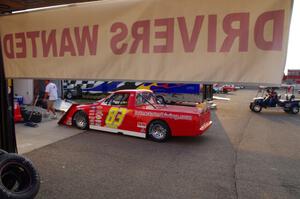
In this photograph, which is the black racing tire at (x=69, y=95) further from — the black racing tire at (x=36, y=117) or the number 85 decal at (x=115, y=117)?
the number 85 decal at (x=115, y=117)

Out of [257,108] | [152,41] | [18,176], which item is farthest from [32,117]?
[257,108]

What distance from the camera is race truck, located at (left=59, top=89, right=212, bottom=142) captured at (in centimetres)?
652

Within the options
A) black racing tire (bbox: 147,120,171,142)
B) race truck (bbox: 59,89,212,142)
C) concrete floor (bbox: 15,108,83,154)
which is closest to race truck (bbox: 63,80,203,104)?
concrete floor (bbox: 15,108,83,154)

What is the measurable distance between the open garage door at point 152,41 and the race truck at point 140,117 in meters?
4.49

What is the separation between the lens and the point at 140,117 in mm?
6914

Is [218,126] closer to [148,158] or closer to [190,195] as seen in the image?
[148,158]

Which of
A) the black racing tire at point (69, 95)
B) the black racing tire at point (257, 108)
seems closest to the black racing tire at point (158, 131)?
the black racing tire at point (257, 108)

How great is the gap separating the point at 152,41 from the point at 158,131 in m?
4.97

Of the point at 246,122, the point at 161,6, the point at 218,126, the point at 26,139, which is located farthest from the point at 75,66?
the point at 246,122

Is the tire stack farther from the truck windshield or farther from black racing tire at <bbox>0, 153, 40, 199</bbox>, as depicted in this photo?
black racing tire at <bbox>0, 153, 40, 199</bbox>

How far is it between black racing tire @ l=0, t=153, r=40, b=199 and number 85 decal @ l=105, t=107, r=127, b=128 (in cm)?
417

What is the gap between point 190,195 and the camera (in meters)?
3.71

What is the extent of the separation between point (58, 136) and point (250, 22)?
6582 millimetres

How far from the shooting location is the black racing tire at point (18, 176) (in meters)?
2.80
